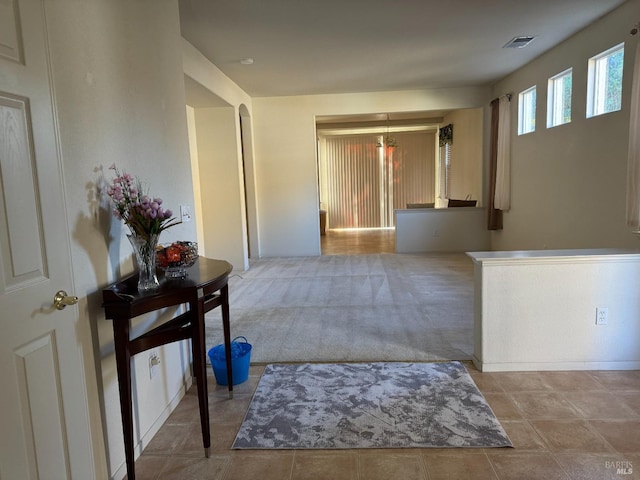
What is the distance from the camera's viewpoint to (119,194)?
1768mm

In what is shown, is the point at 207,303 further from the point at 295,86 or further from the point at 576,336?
the point at 295,86

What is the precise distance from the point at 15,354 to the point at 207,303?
112cm

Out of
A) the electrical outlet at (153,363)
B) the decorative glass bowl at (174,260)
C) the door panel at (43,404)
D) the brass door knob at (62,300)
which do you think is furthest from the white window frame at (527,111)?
the door panel at (43,404)

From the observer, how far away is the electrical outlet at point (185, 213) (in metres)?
2.68

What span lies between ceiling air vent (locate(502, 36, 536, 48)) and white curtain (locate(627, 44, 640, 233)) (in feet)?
4.73

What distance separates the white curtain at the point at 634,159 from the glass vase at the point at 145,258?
3665 mm

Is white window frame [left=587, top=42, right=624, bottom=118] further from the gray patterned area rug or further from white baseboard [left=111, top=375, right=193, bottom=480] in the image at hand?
white baseboard [left=111, top=375, right=193, bottom=480]

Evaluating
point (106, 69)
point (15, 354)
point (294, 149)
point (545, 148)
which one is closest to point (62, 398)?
point (15, 354)

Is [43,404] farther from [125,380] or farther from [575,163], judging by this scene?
[575,163]

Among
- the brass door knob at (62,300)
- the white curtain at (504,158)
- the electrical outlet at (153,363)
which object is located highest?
the white curtain at (504,158)

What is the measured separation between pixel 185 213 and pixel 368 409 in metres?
1.73

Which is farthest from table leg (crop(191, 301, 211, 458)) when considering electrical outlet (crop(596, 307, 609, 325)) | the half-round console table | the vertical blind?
the vertical blind

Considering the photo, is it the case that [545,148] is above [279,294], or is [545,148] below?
above

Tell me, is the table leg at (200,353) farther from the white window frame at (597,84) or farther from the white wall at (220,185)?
the white wall at (220,185)
